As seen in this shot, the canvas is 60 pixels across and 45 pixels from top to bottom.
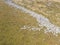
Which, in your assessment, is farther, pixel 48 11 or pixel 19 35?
pixel 48 11

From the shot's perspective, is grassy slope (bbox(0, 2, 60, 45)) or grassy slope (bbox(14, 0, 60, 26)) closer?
grassy slope (bbox(0, 2, 60, 45))

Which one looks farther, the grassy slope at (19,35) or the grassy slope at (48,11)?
the grassy slope at (48,11)

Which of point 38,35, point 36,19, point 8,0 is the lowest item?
point 8,0

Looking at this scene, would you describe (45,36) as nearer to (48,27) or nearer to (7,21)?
(48,27)

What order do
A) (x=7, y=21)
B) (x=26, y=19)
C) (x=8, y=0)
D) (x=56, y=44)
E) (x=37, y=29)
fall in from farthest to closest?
(x=8, y=0), (x=26, y=19), (x=7, y=21), (x=37, y=29), (x=56, y=44)

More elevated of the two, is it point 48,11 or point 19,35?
point 19,35

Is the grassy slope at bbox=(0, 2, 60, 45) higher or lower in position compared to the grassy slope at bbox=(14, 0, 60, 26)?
higher

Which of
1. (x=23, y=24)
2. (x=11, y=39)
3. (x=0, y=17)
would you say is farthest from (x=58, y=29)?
(x=0, y=17)

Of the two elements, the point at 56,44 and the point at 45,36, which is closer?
the point at 56,44

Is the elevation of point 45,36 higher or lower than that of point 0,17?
higher

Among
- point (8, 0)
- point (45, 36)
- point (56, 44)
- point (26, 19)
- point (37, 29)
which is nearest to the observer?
point (56, 44)

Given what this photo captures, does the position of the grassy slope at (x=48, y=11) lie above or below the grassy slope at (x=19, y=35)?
below

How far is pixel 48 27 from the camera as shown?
4147cm

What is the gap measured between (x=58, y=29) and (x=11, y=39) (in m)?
12.1
